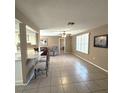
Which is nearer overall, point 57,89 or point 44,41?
point 57,89

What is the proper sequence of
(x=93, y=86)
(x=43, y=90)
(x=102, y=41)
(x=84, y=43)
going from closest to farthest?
(x=43, y=90), (x=93, y=86), (x=102, y=41), (x=84, y=43)

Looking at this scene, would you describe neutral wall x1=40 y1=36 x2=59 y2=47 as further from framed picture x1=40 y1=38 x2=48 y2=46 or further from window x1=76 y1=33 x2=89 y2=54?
window x1=76 y1=33 x2=89 y2=54

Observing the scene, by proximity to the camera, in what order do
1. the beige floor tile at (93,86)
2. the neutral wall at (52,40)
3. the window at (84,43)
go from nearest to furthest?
the beige floor tile at (93,86)
the window at (84,43)
the neutral wall at (52,40)

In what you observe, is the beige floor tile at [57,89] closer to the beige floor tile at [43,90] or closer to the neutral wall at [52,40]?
the beige floor tile at [43,90]

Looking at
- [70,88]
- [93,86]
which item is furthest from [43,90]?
[93,86]

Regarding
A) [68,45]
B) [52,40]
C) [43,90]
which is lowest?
[43,90]

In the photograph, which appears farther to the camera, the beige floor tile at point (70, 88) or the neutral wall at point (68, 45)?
the neutral wall at point (68, 45)

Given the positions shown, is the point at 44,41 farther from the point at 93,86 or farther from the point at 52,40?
the point at 93,86

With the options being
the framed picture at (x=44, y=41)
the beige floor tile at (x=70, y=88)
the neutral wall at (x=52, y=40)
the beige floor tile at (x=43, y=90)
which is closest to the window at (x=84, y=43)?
the beige floor tile at (x=70, y=88)

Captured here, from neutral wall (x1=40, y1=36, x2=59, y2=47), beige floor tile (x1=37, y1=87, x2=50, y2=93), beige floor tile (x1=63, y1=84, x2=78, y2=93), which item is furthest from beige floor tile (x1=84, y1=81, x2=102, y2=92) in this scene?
neutral wall (x1=40, y1=36, x2=59, y2=47)
